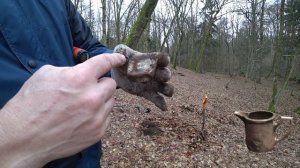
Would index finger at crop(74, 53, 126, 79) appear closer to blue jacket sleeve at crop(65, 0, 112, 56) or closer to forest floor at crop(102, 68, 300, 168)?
blue jacket sleeve at crop(65, 0, 112, 56)

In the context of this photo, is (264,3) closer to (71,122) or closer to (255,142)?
(255,142)

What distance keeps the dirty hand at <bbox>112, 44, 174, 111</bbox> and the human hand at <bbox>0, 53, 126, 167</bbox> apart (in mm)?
583

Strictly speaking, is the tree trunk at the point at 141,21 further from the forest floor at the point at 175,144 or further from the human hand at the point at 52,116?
the human hand at the point at 52,116

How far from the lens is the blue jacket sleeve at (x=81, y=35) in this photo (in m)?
1.75

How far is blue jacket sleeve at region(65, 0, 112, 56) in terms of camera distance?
175 centimetres

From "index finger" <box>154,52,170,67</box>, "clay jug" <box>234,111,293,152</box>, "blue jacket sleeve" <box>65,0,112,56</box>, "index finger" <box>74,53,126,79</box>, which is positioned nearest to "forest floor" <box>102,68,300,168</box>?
"clay jug" <box>234,111,293,152</box>

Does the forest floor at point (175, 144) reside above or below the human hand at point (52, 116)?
below

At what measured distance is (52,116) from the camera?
2.87 feet

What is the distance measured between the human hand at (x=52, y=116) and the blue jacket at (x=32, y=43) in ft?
1.13

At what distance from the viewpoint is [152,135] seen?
262 inches

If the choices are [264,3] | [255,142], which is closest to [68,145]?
[255,142]

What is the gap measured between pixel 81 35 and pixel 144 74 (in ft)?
1.93

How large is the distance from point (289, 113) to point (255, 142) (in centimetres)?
1231

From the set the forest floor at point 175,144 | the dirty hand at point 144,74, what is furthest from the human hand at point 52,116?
the forest floor at point 175,144
